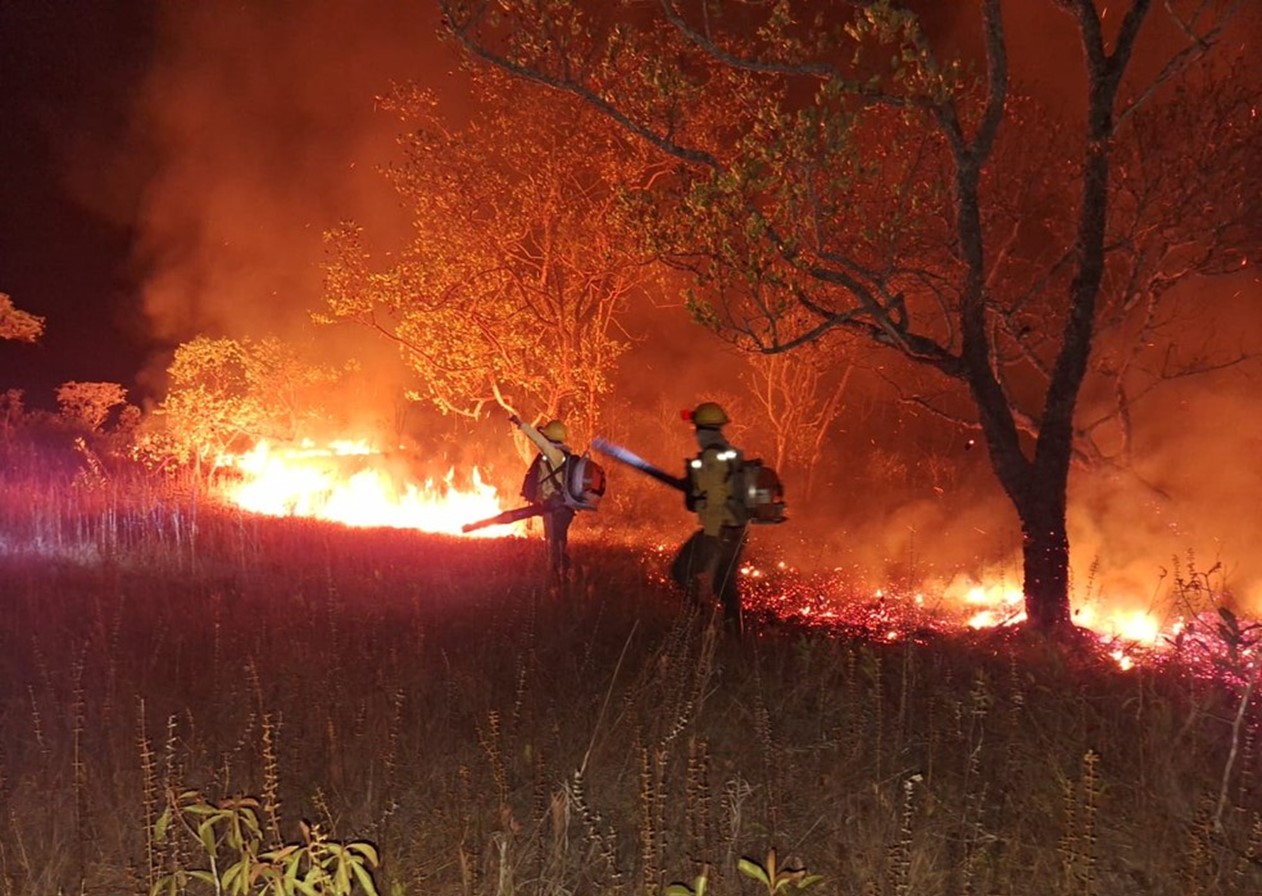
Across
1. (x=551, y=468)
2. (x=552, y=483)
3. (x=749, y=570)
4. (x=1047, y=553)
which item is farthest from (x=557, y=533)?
(x=1047, y=553)

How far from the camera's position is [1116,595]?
11664 mm

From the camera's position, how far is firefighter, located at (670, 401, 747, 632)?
24.1 feet

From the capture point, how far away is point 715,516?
24.1 feet

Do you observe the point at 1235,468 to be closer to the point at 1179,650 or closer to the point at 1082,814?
the point at 1179,650

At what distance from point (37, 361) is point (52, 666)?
3491cm

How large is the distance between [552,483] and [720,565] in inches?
107

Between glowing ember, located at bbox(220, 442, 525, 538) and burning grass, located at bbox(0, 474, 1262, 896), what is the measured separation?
829 centimetres

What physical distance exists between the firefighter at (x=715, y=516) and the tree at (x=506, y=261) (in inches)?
303

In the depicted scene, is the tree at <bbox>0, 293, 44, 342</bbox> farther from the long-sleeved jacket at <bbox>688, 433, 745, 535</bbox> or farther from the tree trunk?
the tree trunk

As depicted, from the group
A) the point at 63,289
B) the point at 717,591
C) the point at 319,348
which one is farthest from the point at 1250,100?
the point at 63,289

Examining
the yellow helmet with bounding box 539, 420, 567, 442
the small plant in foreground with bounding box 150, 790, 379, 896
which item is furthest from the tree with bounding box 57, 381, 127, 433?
the small plant in foreground with bounding box 150, 790, 379, 896

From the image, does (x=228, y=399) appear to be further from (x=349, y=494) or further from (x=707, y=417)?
(x=707, y=417)

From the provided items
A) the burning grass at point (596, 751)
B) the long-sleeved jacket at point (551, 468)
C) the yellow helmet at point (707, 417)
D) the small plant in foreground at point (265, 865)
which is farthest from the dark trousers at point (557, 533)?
the small plant in foreground at point (265, 865)

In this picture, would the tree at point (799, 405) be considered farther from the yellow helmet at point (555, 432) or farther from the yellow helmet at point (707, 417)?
the yellow helmet at point (707, 417)
